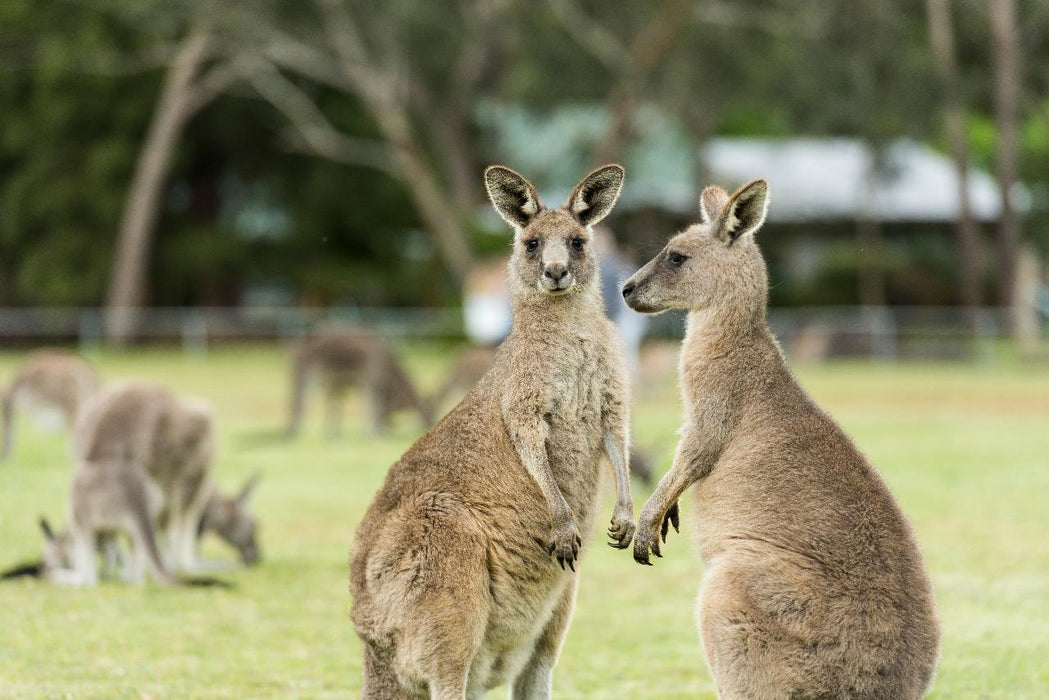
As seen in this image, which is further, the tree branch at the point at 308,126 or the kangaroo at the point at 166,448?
the tree branch at the point at 308,126

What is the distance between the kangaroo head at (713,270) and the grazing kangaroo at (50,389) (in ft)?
24.3

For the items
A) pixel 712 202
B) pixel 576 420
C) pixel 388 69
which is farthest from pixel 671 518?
pixel 388 69

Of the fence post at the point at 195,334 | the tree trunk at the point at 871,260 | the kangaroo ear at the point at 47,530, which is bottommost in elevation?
the kangaroo ear at the point at 47,530

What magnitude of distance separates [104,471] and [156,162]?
72.9ft

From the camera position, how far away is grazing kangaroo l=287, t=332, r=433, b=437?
1403cm

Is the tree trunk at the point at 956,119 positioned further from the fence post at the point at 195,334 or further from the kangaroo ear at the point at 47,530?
the kangaroo ear at the point at 47,530

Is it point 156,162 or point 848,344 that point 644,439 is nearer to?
point 848,344

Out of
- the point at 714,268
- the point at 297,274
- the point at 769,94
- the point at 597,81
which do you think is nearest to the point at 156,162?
the point at 297,274

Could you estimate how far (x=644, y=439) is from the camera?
42.6ft

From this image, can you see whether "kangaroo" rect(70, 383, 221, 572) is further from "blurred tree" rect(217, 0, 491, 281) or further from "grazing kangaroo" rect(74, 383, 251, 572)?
"blurred tree" rect(217, 0, 491, 281)

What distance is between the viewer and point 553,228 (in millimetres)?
4336

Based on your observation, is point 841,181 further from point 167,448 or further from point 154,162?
point 167,448

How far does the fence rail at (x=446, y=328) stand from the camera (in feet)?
84.0

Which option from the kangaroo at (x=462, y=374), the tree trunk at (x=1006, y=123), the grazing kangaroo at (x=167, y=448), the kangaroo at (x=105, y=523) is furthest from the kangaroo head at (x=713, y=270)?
the tree trunk at (x=1006, y=123)
